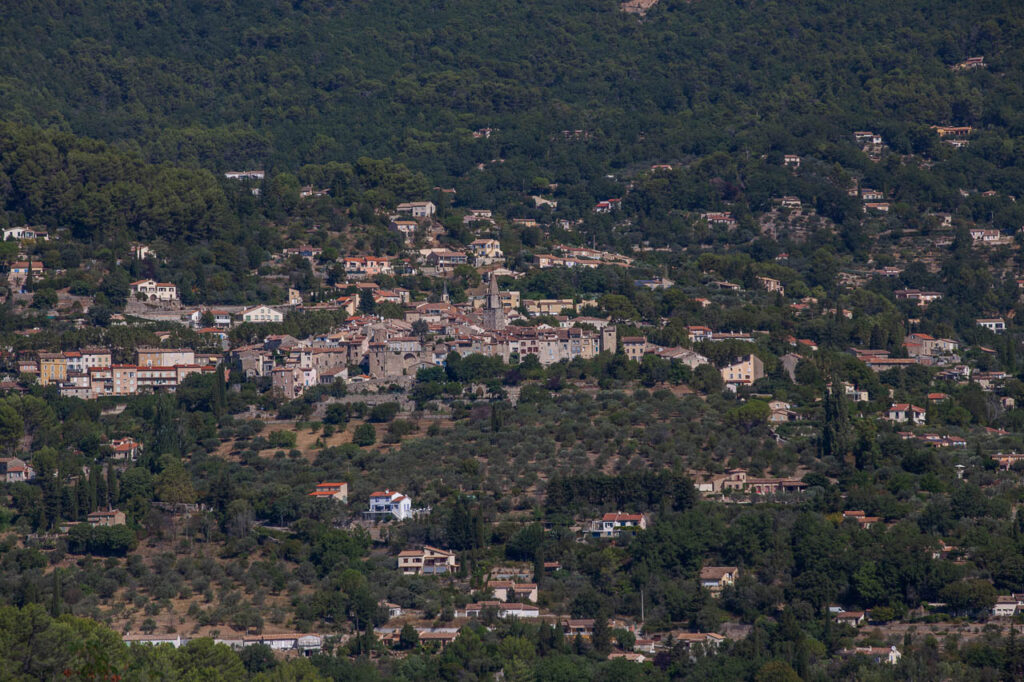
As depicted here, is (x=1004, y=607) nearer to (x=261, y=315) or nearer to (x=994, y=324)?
(x=261, y=315)

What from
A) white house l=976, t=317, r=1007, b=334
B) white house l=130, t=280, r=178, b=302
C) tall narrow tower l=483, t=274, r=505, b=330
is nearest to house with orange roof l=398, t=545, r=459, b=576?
tall narrow tower l=483, t=274, r=505, b=330

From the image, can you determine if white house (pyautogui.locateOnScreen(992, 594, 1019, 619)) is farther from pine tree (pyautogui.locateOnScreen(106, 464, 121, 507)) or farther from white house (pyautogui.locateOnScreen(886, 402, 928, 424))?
pine tree (pyautogui.locateOnScreen(106, 464, 121, 507))

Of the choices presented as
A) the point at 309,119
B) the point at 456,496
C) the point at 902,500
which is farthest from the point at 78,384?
the point at 309,119

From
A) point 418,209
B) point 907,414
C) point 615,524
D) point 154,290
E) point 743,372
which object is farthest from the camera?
point 418,209

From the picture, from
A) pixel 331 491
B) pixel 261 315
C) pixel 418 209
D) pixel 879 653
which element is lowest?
pixel 879 653

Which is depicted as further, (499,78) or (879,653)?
(499,78)

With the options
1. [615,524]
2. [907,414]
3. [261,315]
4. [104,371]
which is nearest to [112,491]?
[104,371]

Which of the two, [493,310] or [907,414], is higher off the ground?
[493,310]
